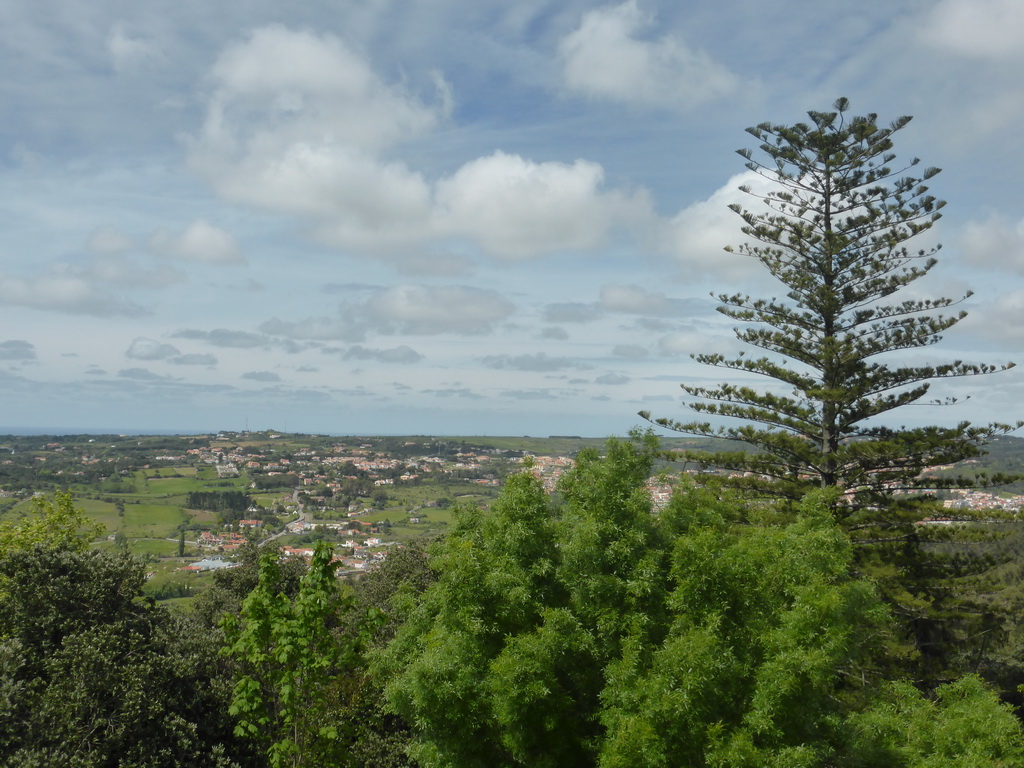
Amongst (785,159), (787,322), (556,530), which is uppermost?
(785,159)

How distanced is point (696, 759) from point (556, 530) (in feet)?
9.65

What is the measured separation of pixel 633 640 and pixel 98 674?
6.35 m

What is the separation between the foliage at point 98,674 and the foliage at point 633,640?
285cm

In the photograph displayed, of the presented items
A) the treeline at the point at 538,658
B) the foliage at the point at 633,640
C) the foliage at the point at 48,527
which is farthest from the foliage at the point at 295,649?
the foliage at the point at 48,527

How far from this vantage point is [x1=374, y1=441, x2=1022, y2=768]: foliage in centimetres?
691

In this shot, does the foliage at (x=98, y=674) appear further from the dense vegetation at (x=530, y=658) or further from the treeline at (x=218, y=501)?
the treeline at (x=218, y=501)

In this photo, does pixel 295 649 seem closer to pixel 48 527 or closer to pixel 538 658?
pixel 538 658

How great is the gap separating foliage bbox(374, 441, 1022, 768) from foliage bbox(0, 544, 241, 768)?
2.85 meters

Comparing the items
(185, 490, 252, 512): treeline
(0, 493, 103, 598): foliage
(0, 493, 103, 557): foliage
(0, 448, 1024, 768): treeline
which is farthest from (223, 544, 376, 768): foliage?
(185, 490, 252, 512): treeline

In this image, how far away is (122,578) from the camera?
10070mm

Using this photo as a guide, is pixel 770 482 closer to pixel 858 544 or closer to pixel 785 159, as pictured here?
pixel 858 544

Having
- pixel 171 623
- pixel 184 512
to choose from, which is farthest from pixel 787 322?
pixel 184 512

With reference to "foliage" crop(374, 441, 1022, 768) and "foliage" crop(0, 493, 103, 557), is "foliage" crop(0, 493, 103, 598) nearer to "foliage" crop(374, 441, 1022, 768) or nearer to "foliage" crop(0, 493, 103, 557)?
"foliage" crop(0, 493, 103, 557)

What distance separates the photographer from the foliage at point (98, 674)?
303 inches
